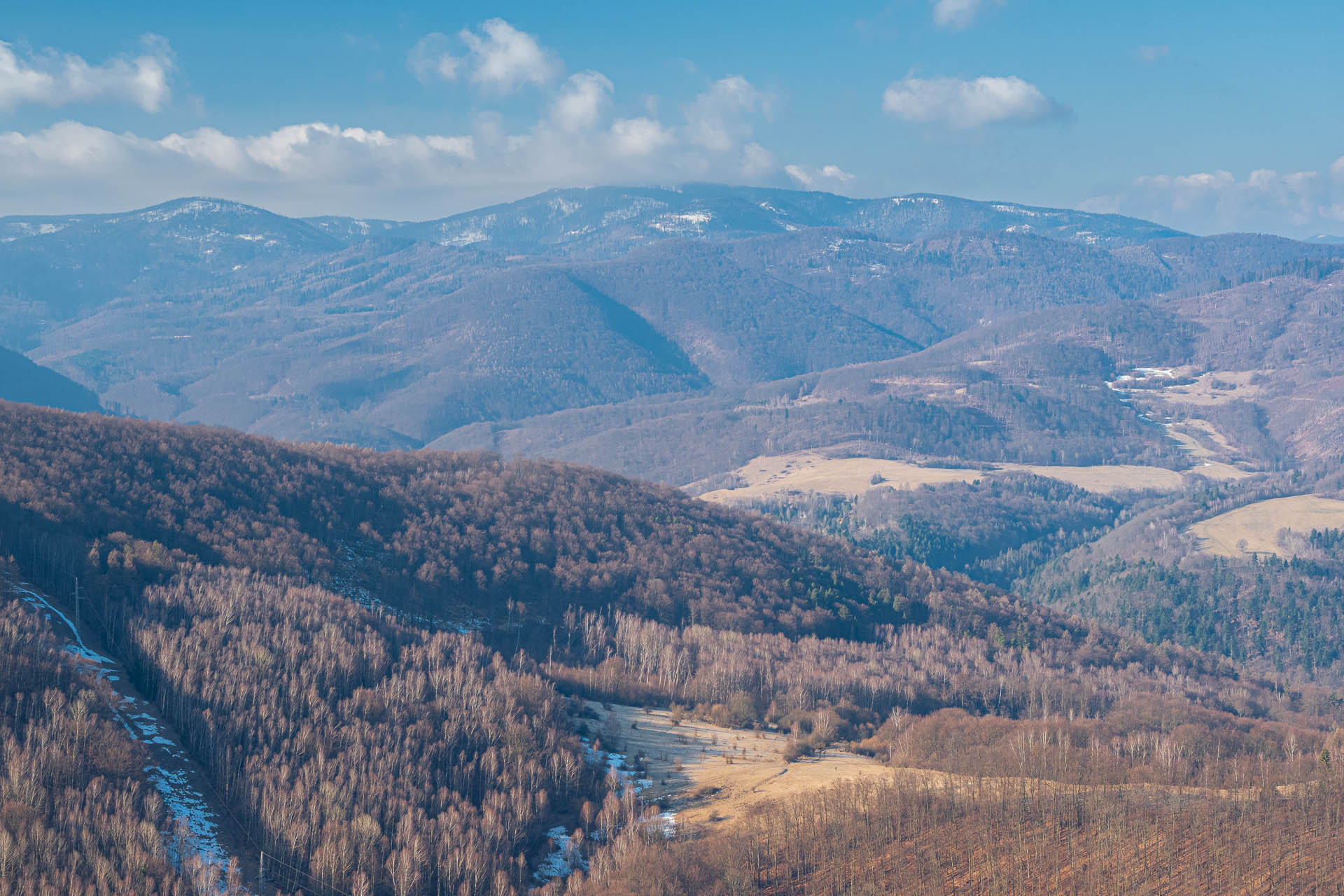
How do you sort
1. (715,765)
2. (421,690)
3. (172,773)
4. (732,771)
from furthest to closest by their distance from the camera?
(715,765), (421,690), (732,771), (172,773)

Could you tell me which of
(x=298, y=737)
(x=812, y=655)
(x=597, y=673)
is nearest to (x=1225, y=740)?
(x=812, y=655)

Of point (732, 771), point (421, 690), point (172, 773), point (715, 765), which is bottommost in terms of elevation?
point (715, 765)

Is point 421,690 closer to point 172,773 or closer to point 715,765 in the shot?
point 172,773

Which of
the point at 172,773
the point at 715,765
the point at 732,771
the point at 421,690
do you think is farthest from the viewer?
the point at 715,765

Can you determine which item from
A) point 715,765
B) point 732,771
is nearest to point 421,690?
point 715,765

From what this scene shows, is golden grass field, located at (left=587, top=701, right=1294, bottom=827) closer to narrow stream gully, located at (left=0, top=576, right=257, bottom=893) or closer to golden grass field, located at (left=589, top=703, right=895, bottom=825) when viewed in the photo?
golden grass field, located at (left=589, top=703, right=895, bottom=825)

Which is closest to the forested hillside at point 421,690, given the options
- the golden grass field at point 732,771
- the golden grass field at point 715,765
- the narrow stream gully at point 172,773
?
the narrow stream gully at point 172,773

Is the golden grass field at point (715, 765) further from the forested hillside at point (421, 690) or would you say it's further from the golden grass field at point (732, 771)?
the forested hillside at point (421, 690)

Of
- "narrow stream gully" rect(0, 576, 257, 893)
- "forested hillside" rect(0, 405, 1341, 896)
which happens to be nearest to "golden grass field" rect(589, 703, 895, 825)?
"forested hillside" rect(0, 405, 1341, 896)
